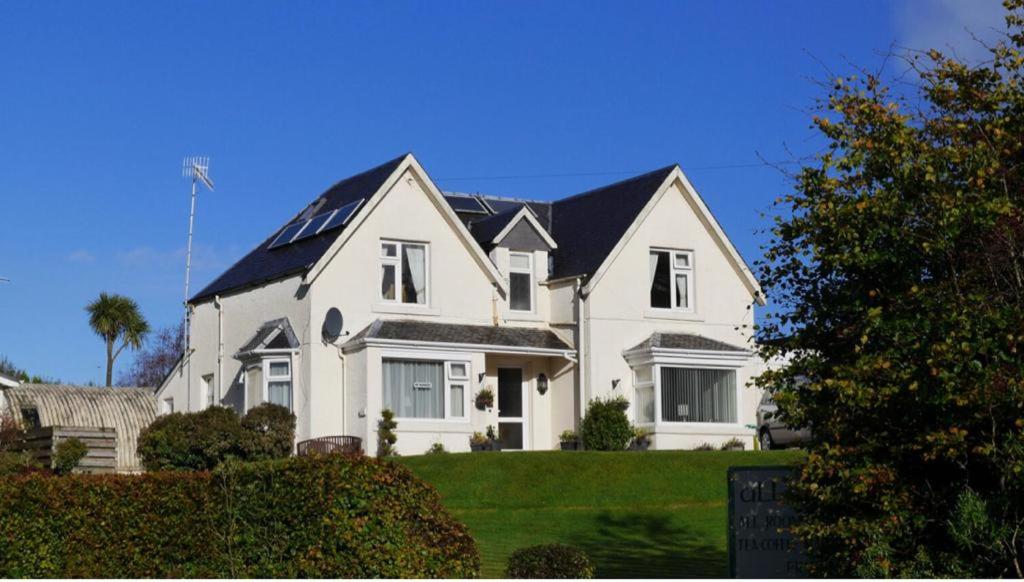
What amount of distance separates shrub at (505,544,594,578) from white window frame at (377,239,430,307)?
22.6m

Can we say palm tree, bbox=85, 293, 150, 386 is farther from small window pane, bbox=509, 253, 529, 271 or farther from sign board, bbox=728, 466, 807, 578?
sign board, bbox=728, 466, 807, 578

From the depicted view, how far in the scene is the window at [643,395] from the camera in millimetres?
38562

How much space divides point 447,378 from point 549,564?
22.0m

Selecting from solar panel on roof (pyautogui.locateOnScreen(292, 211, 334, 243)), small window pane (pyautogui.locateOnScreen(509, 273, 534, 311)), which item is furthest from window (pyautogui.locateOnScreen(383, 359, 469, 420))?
solar panel on roof (pyautogui.locateOnScreen(292, 211, 334, 243))

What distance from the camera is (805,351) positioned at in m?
14.8

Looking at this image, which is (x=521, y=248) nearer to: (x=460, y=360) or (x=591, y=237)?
(x=591, y=237)

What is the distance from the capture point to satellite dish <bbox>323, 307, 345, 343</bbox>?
3625 cm

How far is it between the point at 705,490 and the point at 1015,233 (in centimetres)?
1656

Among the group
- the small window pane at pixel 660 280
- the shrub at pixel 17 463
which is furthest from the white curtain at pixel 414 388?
the shrub at pixel 17 463

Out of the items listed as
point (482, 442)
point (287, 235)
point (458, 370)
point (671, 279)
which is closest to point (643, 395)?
point (671, 279)

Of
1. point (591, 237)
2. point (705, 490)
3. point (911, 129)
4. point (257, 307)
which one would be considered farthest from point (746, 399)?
point (911, 129)

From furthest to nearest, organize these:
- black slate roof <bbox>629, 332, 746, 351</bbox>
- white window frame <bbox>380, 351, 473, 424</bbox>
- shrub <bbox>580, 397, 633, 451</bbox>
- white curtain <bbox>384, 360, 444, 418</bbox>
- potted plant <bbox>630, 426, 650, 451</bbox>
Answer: black slate roof <bbox>629, 332, 746, 351</bbox> → potted plant <bbox>630, 426, 650, 451</bbox> → shrub <bbox>580, 397, 633, 451</bbox> → white curtain <bbox>384, 360, 444, 418</bbox> → white window frame <bbox>380, 351, 473, 424</bbox>

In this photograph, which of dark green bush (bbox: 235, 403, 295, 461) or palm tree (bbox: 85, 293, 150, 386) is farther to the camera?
palm tree (bbox: 85, 293, 150, 386)

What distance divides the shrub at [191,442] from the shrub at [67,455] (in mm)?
2982
